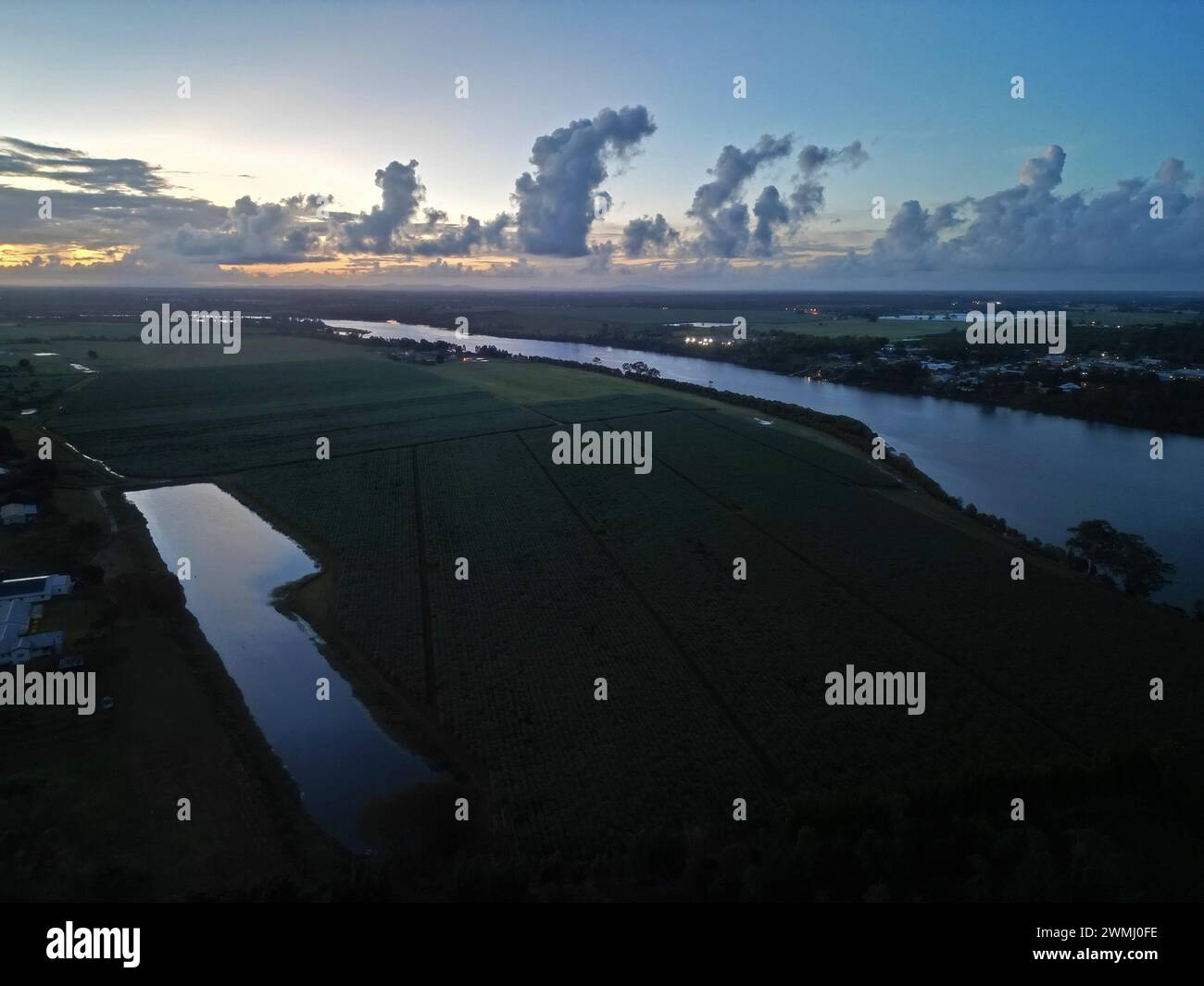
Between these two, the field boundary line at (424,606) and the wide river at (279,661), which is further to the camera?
the field boundary line at (424,606)

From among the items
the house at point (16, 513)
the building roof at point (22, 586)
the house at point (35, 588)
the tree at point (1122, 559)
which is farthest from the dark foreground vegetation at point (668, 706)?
the building roof at point (22, 586)

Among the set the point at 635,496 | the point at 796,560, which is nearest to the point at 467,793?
the point at 796,560

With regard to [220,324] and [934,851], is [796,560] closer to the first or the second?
[934,851]

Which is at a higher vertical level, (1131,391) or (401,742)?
(1131,391)

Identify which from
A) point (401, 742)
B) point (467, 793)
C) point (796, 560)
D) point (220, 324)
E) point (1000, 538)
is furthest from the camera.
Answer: point (220, 324)

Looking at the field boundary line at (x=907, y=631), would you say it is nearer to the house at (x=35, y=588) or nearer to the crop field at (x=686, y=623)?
the crop field at (x=686, y=623)

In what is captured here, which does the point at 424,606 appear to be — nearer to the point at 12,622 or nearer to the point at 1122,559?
the point at 12,622
